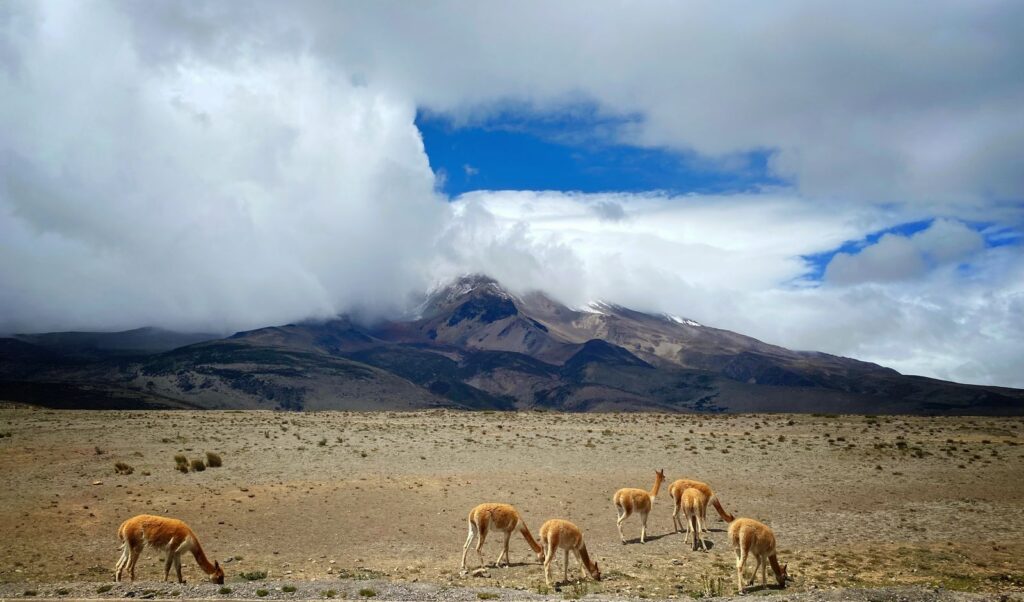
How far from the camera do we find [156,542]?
15.0 metres

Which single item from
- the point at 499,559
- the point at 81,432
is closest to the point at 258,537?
the point at 499,559

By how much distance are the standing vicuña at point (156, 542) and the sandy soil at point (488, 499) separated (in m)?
1.10

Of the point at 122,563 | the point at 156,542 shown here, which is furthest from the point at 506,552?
the point at 122,563

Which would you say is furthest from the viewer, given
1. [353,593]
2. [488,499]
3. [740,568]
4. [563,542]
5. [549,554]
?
[488,499]

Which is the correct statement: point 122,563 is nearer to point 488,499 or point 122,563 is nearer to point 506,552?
point 506,552

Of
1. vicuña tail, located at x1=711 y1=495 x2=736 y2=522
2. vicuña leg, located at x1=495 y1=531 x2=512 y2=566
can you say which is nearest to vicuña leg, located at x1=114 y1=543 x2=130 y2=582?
vicuña leg, located at x1=495 y1=531 x2=512 y2=566

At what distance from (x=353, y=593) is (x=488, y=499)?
466 inches

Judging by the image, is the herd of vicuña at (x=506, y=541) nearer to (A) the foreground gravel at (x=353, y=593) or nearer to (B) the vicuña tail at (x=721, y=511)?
(A) the foreground gravel at (x=353, y=593)

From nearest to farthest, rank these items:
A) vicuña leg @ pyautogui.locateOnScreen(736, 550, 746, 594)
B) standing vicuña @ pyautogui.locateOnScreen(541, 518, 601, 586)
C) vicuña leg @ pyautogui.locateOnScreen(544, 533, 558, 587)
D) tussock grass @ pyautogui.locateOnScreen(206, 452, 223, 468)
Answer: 1. vicuña leg @ pyautogui.locateOnScreen(736, 550, 746, 594)
2. vicuña leg @ pyautogui.locateOnScreen(544, 533, 558, 587)
3. standing vicuña @ pyautogui.locateOnScreen(541, 518, 601, 586)
4. tussock grass @ pyautogui.locateOnScreen(206, 452, 223, 468)

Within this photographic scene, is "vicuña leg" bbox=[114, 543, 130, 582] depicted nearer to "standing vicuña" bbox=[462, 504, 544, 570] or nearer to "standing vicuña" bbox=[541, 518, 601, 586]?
"standing vicuña" bbox=[462, 504, 544, 570]

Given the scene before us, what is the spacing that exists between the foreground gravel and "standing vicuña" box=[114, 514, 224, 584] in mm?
579

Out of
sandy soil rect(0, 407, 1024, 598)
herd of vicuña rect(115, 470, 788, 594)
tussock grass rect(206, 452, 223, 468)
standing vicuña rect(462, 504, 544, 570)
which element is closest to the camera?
herd of vicuña rect(115, 470, 788, 594)

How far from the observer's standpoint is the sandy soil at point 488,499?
55.9 ft

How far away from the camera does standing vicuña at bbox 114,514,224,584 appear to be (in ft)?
48.9
